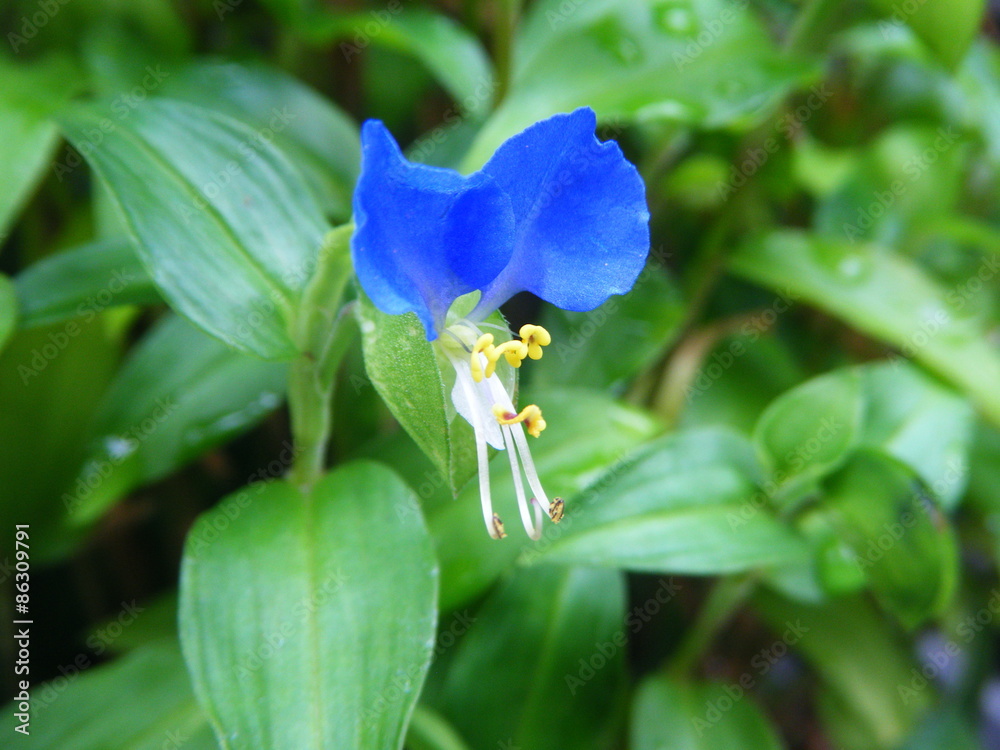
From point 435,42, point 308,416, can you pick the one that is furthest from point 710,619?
point 435,42

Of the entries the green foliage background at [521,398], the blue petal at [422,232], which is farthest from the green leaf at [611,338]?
the blue petal at [422,232]

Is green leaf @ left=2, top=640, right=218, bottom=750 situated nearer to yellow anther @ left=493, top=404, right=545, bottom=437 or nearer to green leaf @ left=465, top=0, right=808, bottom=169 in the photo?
yellow anther @ left=493, top=404, right=545, bottom=437

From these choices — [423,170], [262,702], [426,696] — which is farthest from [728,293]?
[262,702]

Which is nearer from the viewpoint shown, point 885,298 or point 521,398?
point 521,398

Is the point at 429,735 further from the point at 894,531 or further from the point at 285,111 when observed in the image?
the point at 285,111

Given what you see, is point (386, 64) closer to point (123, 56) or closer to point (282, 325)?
point (123, 56)

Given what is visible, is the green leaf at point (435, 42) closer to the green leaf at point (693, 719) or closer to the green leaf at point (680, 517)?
the green leaf at point (680, 517)
